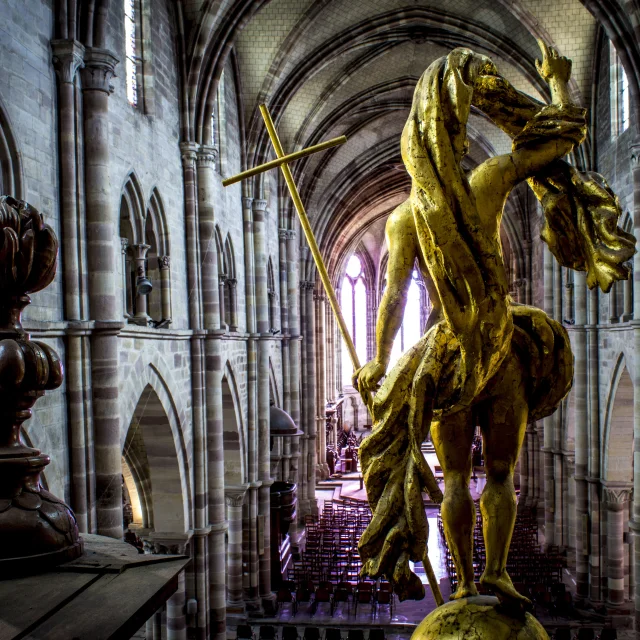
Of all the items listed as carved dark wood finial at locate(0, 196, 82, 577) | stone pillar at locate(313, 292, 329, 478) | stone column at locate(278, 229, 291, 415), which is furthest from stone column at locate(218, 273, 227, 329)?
carved dark wood finial at locate(0, 196, 82, 577)

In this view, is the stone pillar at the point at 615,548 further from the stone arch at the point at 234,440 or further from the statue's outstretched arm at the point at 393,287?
the statue's outstretched arm at the point at 393,287

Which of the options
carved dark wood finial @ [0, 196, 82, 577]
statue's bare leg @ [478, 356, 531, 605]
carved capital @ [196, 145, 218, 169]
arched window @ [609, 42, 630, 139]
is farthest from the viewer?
arched window @ [609, 42, 630, 139]

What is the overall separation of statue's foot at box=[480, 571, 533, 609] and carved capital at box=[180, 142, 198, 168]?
1242 cm

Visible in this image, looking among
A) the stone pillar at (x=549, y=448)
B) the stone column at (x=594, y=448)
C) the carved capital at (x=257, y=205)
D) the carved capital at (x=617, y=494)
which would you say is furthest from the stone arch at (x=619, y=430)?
the carved capital at (x=257, y=205)

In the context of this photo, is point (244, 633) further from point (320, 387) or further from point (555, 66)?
point (320, 387)

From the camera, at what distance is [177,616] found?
44.8 feet

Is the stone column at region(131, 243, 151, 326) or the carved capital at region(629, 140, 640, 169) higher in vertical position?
the carved capital at region(629, 140, 640, 169)

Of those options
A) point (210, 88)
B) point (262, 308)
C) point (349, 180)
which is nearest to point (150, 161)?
point (210, 88)

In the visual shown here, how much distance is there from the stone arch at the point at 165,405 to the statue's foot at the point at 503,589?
831cm

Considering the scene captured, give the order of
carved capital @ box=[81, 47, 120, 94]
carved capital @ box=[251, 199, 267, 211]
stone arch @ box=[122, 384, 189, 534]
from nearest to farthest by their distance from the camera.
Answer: carved capital @ box=[81, 47, 120, 94] → stone arch @ box=[122, 384, 189, 534] → carved capital @ box=[251, 199, 267, 211]

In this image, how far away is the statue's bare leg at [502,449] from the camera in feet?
11.6

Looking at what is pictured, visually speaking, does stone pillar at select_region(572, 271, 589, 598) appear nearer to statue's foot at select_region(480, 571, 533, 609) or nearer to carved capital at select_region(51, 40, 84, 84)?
carved capital at select_region(51, 40, 84, 84)

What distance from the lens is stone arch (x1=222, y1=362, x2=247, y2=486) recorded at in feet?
58.3

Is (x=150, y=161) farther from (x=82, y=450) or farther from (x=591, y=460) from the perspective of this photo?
(x=591, y=460)
